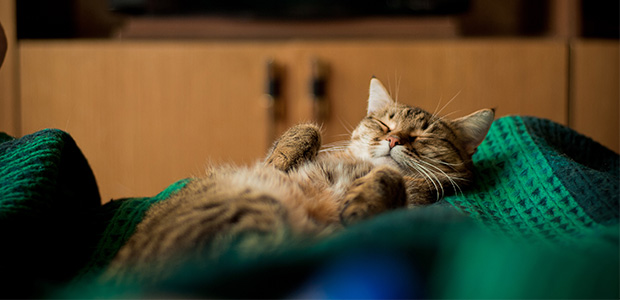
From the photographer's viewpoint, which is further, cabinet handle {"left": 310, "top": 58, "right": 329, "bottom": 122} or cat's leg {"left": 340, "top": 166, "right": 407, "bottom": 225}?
cabinet handle {"left": 310, "top": 58, "right": 329, "bottom": 122}

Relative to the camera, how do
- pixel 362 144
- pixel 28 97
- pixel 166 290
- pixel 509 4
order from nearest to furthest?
pixel 166 290 < pixel 362 144 < pixel 28 97 < pixel 509 4

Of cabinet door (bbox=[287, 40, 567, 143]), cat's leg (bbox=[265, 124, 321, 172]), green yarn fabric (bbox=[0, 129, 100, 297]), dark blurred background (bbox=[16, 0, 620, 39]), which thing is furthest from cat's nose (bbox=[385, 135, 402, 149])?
dark blurred background (bbox=[16, 0, 620, 39])

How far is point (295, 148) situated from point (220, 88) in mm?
1171

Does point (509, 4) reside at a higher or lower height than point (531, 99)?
higher

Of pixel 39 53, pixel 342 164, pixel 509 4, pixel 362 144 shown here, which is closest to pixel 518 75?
pixel 509 4

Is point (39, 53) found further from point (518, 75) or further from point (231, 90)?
point (518, 75)

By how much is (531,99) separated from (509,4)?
73 centimetres

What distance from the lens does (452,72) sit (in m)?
2.07

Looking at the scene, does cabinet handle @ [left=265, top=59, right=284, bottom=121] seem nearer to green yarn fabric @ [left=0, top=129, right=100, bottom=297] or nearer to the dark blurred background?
the dark blurred background

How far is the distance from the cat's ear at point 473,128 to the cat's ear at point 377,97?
195 mm

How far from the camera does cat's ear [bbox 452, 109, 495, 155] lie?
108cm

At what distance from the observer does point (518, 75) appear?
2076mm

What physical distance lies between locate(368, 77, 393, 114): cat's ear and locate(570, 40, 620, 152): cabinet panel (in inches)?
51.9

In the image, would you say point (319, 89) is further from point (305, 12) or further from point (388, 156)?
point (388, 156)
